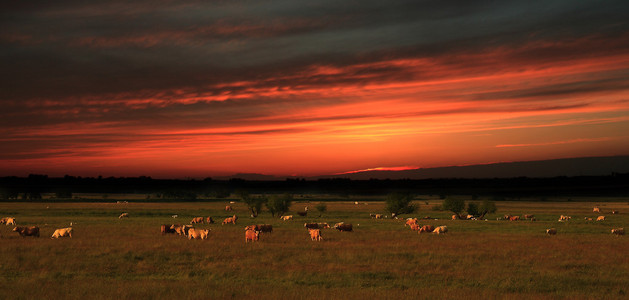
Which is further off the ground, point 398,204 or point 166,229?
point 166,229

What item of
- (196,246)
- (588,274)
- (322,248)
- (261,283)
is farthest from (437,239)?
(261,283)

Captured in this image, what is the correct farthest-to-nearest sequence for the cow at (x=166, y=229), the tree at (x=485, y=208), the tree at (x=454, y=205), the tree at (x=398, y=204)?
the tree at (x=398, y=204), the tree at (x=454, y=205), the tree at (x=485, y=208), the cow at (x=166, y=229)

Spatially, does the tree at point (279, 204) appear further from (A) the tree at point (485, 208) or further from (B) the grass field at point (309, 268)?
(B) the grass field at point (309, 268)

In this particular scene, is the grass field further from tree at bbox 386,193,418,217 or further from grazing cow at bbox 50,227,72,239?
tree at bbox 386,193,418,217

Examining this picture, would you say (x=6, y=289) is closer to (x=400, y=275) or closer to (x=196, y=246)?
(x=196, y=246)

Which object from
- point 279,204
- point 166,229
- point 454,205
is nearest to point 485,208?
point 454,205

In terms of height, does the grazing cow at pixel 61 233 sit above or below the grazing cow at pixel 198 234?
above

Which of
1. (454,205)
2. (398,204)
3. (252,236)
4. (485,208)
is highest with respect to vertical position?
(252,236)

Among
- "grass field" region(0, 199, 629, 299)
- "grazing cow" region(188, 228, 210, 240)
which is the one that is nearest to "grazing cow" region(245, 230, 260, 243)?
"grass field" region(0, 199, 629, 299)

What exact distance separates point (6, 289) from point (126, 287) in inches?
154

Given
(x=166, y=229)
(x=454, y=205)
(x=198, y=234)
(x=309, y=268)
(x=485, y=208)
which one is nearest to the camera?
(x=309, y=268)

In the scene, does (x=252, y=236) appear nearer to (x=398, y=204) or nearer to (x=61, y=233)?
(x=61, y=233)

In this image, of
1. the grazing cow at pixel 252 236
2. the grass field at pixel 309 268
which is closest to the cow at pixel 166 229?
the grass field at pixel 309 268

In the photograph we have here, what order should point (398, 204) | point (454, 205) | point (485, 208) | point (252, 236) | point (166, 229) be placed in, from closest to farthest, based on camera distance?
point (252, 236), point (166, 229), point (485, 208), point (454, 205), point (398, 204)
